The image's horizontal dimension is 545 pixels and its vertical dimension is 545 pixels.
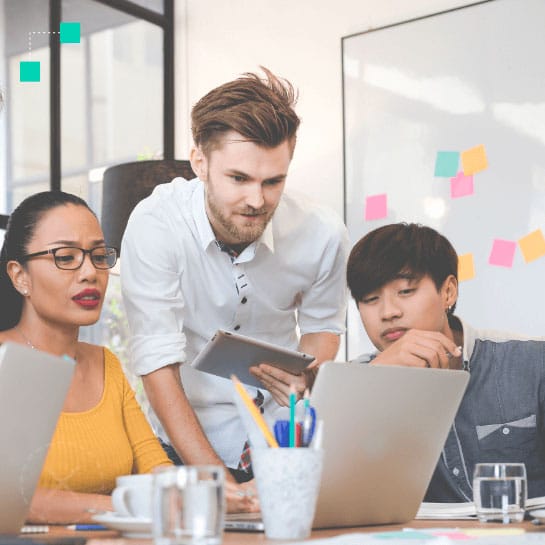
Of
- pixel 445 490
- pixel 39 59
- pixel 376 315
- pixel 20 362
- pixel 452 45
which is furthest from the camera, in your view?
pixel 39 59

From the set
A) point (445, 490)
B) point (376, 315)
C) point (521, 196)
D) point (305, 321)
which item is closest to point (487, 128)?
point (521, 196)

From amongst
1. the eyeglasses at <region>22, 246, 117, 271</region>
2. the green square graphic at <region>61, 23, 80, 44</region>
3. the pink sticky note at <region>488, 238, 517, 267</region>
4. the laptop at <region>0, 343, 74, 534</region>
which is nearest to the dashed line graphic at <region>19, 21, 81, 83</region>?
the green square graphic at <region>61, 23, 80, 44</region>

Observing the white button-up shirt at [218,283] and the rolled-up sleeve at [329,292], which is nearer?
the white button-up shirt at [218,283]

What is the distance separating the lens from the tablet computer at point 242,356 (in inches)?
64.7

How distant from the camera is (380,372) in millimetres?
1221

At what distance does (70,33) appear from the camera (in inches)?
152

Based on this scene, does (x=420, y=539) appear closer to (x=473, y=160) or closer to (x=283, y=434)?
(x=283, y=434)

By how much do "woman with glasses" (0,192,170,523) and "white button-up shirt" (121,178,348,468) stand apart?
13 centimetres

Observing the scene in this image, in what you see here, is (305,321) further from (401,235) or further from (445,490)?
(445,490)

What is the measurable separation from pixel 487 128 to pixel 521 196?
271 millimetres

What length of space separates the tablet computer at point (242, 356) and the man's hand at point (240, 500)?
11.3 inches

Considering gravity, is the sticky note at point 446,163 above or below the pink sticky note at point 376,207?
above

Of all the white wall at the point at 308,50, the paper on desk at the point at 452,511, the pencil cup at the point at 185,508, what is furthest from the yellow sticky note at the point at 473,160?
the pencil cup at the point at 185,508

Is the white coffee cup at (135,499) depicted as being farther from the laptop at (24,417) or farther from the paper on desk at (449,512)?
the paper on desk at (449,512)
